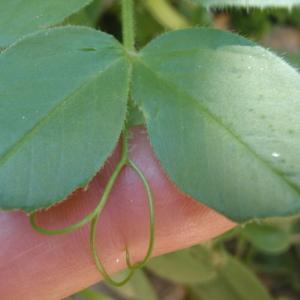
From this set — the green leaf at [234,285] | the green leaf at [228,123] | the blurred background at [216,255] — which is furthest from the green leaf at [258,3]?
the green leaf at [234,285]

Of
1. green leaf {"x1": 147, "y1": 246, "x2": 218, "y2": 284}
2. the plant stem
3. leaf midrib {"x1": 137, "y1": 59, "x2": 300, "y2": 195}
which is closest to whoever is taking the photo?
leaf midrib {"x1": 137, "y1": 59, "x2": 300, "y2": 195}

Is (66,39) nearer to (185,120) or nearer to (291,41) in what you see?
(185,120)

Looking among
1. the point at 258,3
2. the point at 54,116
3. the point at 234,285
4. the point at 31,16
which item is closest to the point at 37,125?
the point at 54,116

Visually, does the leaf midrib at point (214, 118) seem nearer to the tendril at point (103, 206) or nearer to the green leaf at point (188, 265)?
the tendril at point (103, 206)

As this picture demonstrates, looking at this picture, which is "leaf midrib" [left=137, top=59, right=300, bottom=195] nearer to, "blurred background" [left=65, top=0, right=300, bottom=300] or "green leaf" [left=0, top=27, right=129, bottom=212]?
"green leaf" [left=0, top=27, right=129, bottom=212]

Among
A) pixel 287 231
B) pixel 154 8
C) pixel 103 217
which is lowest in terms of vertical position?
pixel 287 231

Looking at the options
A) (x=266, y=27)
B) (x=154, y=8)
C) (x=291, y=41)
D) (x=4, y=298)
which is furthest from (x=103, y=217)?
(x=291, y=41)

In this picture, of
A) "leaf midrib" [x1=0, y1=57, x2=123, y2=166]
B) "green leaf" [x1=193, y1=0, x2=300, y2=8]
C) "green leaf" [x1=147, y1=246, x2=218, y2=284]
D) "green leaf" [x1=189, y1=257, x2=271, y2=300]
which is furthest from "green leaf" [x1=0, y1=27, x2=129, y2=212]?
"green leaf" [x1=189, y1=257, x2=271, y2=300]

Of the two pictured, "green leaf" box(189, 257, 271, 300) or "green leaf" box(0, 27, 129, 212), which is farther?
"green leaf" box(189, 257, 271, 300)
